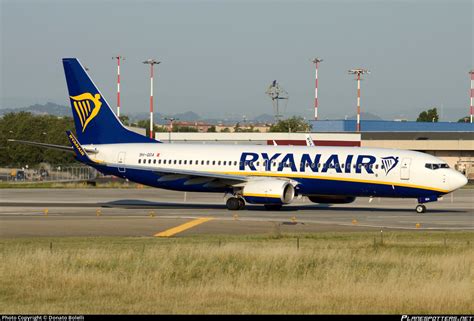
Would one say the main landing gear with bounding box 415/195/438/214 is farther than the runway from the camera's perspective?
Yes

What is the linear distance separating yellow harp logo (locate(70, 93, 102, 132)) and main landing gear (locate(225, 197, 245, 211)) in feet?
36.1

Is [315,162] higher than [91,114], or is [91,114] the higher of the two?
[91,114]

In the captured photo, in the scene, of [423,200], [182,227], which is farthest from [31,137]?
[182,227]

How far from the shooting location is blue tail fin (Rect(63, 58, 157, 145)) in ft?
183

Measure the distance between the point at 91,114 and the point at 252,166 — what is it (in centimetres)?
1152

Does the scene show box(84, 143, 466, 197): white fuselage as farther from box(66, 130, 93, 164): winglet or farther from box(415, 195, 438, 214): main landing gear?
box(66, 130, 93, 164): winglet

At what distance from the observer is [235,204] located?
2026 inches

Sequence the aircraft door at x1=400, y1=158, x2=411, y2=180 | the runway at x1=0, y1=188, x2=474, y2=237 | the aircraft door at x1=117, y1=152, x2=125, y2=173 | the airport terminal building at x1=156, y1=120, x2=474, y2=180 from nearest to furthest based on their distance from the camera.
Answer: the runway at x1=0, y1=188, x2=474, y2=237 → the aircraft door at x1=400, y1=158, x2=411, y2=180 → the aircraft door at x1=117, y1=152, x2=125, y2=173 → the airport terminal building at x1=156, y1=120, x2=474, y2=180

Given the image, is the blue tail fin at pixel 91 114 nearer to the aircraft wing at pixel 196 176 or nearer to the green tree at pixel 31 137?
the aircraft wing at pixel 196 176

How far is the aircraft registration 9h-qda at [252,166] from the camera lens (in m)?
48.9

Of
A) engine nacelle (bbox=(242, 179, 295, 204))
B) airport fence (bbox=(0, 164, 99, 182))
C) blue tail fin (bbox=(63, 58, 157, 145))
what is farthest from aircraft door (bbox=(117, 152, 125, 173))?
airport fence (bbox=(0, 164, 99, 182))

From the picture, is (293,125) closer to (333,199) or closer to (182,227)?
(333,199)

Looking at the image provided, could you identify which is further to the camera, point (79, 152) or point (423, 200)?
point (79, 152)

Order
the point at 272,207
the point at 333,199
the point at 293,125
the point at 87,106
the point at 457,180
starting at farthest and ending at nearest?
1. the point at 293,125
2. the point at 87,106
3. the point at 272,207
4. the point at 333,199
5. the point at 457,180
